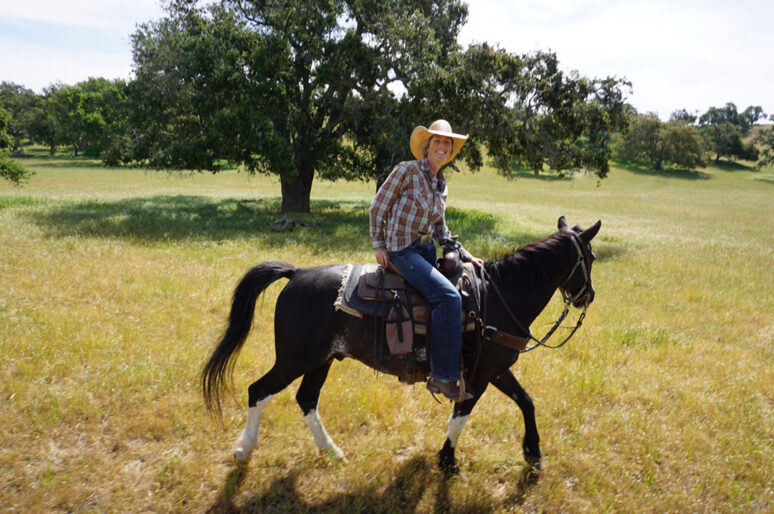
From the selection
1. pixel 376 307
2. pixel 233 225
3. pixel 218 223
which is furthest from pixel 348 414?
pixel 218 223

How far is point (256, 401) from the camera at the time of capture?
4211mm

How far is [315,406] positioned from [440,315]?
1.76 meters

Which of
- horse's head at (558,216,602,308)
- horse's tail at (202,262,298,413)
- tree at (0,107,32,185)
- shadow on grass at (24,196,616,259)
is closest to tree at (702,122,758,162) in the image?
shadow on grass at (24,196,616,259)

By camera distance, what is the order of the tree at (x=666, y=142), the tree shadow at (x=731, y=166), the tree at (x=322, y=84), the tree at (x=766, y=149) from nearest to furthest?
the tree at (x=322, y=84) → the tree at (x=666, y=142) → the tree at (x=766, y=149) → the tree shadow at (x=731, y=166)

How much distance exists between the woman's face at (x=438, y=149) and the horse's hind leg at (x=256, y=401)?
2.41 meters

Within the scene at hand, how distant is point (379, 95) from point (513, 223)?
9616 millimetres

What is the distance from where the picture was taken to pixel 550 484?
4.27 m

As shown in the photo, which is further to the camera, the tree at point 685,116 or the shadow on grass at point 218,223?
the tree at point 685,116

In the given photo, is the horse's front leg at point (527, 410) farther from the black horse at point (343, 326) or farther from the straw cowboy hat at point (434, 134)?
the straw cowboy hat at point (434, 134)

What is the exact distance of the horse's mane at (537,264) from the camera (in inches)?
169

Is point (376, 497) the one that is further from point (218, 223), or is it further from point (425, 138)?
point (218, 223)

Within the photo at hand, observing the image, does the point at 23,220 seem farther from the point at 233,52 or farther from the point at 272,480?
the point at 272,480

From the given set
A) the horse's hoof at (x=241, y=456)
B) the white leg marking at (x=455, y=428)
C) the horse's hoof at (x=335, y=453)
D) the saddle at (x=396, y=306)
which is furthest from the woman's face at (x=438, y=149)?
the horse's hoof at (x=241, y=456)


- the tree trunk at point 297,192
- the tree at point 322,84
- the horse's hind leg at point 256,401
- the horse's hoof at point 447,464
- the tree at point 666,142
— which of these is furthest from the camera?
the tree at point 666,142
